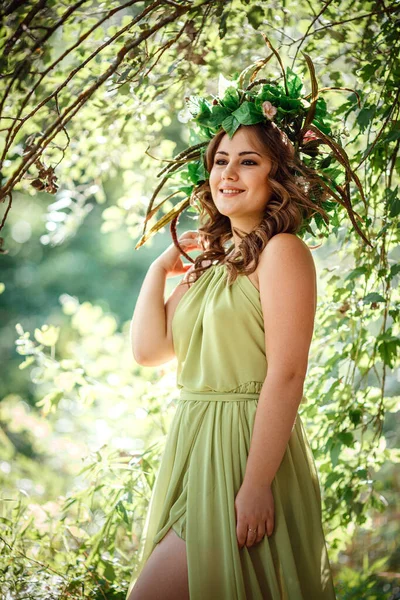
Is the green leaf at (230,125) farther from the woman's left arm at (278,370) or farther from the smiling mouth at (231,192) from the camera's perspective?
the woman's left arm at (278,370)

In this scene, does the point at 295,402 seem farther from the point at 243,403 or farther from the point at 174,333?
the point at 174,333

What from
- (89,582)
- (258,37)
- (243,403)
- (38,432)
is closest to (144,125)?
(258,37)

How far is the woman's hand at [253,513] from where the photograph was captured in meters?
1.50

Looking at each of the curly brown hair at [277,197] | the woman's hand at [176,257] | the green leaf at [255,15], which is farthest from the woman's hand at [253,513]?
the green leaf at [255,15]

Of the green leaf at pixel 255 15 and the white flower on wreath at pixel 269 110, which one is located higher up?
the green leaf at pixel 255 15

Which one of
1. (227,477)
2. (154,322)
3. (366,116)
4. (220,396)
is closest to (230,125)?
(366,116)

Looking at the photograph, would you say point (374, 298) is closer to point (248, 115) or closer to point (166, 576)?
point (248, 115)

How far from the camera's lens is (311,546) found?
5.32 ft

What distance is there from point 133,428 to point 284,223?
193 cm

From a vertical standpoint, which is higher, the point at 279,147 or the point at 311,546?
the point at 279,147

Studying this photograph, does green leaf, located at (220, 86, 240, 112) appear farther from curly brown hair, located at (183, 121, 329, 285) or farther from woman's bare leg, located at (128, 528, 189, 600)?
woman's bare leg, located at (128, 528, 189, 600)

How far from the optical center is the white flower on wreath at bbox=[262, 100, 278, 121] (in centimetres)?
173

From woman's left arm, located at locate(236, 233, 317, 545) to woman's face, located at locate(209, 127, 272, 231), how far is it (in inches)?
7.9

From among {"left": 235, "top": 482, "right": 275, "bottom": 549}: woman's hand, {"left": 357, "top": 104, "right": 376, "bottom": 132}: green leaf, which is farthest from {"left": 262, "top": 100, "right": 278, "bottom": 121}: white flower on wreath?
{"left": 235, "top": 482, "right": 275, "bottom": 549}: woman's hand
